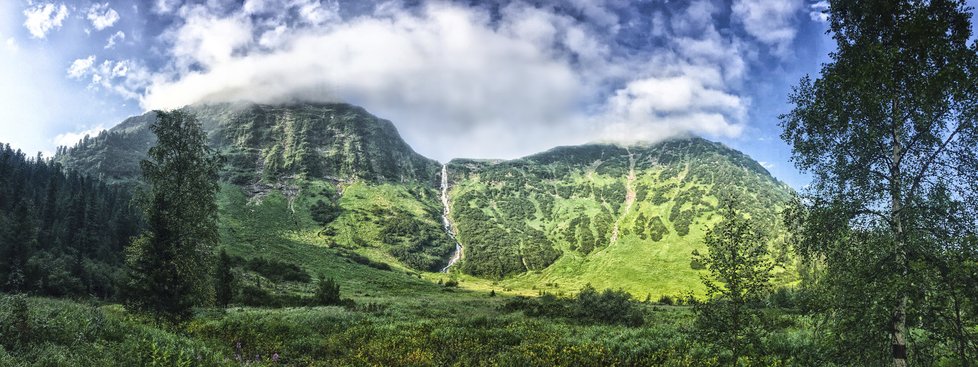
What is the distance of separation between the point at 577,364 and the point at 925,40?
48.0 ft

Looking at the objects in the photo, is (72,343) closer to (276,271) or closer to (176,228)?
(176,228)

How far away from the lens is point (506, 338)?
23.2 m

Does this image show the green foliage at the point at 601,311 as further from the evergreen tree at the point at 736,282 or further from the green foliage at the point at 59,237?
the green foliage at the point at 59,237

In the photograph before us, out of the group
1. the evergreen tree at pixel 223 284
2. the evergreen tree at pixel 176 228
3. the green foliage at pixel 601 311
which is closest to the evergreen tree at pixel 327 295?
the evergreen tree at pixel 223 284

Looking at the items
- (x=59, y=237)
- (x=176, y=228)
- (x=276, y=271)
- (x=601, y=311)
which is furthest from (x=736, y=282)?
(x=59, y=237)

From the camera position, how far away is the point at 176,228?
2994 centimetres

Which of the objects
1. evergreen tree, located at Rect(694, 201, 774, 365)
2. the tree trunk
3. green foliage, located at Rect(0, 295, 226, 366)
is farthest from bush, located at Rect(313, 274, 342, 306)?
the tree trunk

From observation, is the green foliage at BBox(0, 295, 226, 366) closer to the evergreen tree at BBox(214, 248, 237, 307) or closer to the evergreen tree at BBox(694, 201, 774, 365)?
the evergreen tree at BBox(694, 201, 774, 365)

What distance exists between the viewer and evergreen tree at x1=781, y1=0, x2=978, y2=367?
11062mm

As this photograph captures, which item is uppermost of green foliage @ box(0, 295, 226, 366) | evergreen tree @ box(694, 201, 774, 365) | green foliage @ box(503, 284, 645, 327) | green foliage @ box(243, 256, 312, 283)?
evergreen tree @ box(694, 201, 774, 365)

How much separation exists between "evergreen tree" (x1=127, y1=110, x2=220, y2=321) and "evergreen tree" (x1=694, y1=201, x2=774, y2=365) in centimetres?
2947

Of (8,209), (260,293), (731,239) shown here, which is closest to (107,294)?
Answer: (260,293)

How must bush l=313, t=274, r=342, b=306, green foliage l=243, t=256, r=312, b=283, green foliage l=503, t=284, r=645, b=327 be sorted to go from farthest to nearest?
green foliage l=243, t=256, r=312, b=283, bush l=313, t=274, r=342, b=306, green foliage l=503, t=284, r=645, b=327

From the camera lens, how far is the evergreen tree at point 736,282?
12.9 meters
